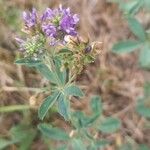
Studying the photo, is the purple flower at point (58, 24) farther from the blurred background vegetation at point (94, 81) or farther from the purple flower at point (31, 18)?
the blurred background vegetation at point (94, 81)

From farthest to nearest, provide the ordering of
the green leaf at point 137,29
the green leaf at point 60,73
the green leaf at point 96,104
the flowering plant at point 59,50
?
the green leaf at point 137,29
the green leaf at point 96,104
the green leaf at point 60,73
the flowering plant at point 59,50

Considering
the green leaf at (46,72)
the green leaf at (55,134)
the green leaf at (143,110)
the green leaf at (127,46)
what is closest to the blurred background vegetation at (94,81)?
the green leaf at (143,110)

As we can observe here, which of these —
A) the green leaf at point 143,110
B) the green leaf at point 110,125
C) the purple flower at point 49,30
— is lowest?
the green leaf at point 110,125

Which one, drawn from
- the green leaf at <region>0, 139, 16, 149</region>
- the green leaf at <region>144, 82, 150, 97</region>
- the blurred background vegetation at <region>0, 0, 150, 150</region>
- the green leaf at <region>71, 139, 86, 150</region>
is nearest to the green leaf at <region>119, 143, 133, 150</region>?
the blurred background vegetation at <region>0, 0, 150, 150</region>

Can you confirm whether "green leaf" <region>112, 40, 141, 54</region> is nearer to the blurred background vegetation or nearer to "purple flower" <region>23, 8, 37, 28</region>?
the blurred background vegetation

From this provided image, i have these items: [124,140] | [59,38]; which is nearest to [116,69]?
[124,140]

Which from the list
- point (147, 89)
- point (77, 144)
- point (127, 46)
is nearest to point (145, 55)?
point (127, 46)

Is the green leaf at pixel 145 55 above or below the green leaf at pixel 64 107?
above
